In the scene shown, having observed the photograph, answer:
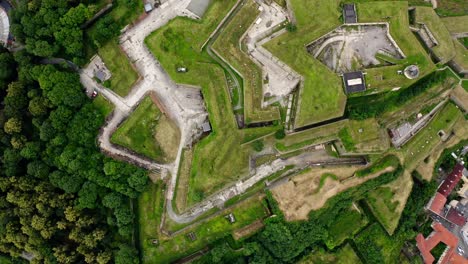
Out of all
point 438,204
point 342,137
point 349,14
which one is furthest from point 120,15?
point 438,204

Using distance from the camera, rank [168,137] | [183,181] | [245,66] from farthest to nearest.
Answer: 1. [168,137]
2. [183,181]
3. [245,66]

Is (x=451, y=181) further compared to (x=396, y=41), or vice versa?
(x=451, y=181)

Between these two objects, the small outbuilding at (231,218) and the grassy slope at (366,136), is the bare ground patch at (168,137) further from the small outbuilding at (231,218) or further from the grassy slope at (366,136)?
the grassy slope at (366,136)

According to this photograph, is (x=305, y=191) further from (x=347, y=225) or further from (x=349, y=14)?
(x=349, y=14)

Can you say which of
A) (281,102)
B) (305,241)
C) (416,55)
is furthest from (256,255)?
(416,55)

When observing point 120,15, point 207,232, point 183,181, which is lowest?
point 207,232

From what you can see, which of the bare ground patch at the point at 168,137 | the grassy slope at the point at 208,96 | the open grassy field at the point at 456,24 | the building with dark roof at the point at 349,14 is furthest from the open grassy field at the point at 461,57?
the bare ground patch at the point at 168,137

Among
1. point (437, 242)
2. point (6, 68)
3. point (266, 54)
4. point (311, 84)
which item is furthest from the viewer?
point (437, 242)
